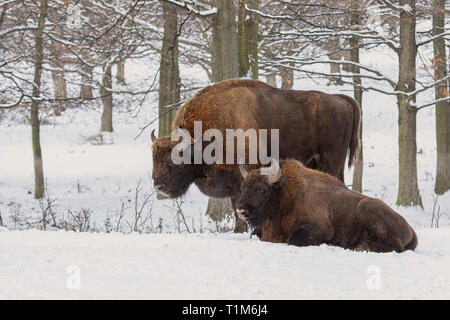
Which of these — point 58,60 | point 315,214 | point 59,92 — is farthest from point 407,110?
point 59,92

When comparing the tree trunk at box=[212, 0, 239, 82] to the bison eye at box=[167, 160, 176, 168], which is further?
the tree trunk at box=[212, 0, 239, 82]

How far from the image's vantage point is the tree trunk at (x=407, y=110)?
574 inches

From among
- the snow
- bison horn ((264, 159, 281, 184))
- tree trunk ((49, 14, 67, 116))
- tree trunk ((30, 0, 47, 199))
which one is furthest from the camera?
tree trunk ((49, 14, 67, 116))

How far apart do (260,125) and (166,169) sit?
1.55 meters

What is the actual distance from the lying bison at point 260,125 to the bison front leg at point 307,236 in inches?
80.1

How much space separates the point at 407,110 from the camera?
1505 centimetres

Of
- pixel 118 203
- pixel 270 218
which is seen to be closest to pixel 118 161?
pixel 118 203

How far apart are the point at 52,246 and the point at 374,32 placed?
1089 cm

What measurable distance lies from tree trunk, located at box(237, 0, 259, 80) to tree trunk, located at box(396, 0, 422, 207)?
11.5ft

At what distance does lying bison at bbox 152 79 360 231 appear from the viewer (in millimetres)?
8984

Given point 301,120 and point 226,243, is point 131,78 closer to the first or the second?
point 301,120

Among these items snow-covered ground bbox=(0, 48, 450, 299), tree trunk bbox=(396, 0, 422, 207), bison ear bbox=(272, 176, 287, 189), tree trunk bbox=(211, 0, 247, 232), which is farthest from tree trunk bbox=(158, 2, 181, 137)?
snow-covered ground bbox=(0, 48, 450, 299)

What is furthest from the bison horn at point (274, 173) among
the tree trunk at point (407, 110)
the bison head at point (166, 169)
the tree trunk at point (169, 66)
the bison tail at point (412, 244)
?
the tree trunk at point (169, 66)

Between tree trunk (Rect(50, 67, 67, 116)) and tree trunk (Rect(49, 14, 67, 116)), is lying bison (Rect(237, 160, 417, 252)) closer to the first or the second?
tree trunk (Rect(49, 14, 67, 116))
